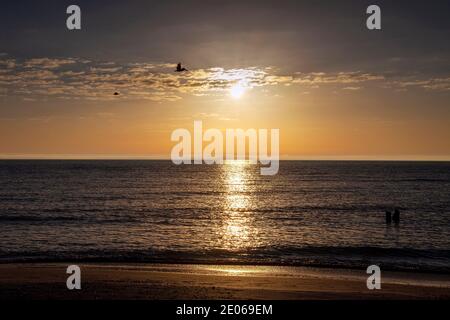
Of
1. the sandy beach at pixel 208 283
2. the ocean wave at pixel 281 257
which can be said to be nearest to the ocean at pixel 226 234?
the ocean wave at pixel 281 257

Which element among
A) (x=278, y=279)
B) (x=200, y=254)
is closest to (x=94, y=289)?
(x=278, y=279)

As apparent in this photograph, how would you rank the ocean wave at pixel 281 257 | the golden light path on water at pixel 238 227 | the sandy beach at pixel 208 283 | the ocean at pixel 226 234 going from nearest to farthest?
the sandy beach at pixel 208 283 → the ocean wave at pixel 281 257 → the ocean at pixel 226 234 → the golden light path on water at pixel 238 227

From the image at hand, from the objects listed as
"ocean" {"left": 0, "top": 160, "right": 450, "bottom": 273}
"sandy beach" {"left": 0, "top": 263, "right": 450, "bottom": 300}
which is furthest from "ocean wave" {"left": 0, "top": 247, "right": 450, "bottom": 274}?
"sandy beach" {"left": 0, "top": 263, "right": 450, "bottom": 300}

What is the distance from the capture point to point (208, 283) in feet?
81.8

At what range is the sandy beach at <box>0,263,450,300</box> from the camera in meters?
22.0

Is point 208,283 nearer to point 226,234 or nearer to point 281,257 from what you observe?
point 281,257

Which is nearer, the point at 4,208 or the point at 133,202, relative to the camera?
the point at 4,208

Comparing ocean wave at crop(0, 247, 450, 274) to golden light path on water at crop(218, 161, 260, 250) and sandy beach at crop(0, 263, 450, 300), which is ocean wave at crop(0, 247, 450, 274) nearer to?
sandy beach at crop(0, 263, 450, 300)

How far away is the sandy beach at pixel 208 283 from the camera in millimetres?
21953

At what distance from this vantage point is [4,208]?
6788cm

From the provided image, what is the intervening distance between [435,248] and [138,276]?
2583cm

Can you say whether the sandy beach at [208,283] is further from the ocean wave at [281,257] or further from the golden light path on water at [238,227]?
the golden light path on water at [238,227]

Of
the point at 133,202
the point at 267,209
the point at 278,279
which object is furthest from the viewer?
the point at 133,202
